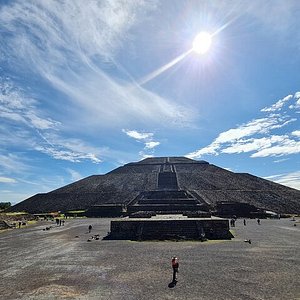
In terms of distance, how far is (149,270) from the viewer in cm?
1348

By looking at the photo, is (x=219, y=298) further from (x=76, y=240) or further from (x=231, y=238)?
(x=76, y=240)

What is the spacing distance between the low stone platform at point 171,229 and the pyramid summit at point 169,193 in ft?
63.9

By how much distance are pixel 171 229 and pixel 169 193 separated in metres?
34.0

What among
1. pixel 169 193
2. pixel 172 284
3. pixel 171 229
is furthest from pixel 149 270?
pixel 169 193

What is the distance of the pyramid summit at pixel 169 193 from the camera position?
48844 millimetres

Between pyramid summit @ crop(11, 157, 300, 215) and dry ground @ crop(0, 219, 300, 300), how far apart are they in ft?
84.2

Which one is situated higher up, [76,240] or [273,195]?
[273,195]

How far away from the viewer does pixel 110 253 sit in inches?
689

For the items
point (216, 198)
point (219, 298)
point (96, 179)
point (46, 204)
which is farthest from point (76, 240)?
point (96, 179)

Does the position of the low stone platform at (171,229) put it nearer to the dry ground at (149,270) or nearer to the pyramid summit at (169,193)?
the dry ground at (149,270)

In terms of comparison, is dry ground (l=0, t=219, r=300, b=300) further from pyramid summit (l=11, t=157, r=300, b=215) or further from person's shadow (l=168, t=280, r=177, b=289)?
pyramid summit (l=11, t=157, r=300, b=215)

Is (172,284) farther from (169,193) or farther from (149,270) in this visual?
(169,193)

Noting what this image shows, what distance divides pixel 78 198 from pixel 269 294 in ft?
180

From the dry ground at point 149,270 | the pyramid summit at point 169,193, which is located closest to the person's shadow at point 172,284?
the dry ground at point 149,270
